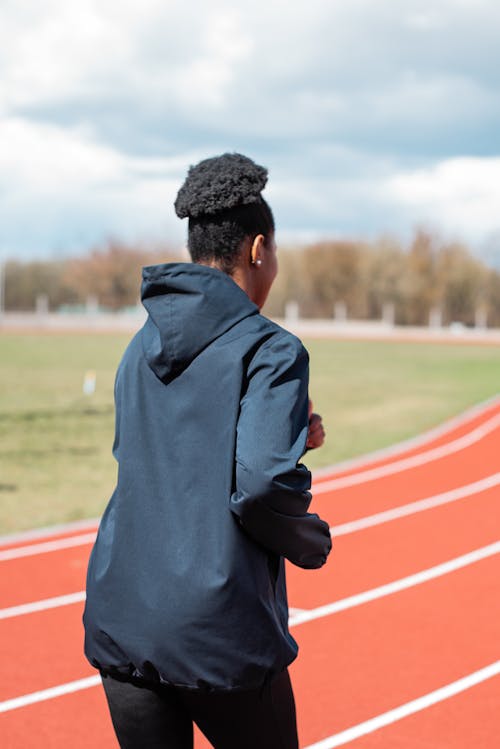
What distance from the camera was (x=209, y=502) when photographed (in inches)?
67.1

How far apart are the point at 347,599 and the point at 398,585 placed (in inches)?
20.9

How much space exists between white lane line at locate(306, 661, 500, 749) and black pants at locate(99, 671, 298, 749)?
2.40 meters

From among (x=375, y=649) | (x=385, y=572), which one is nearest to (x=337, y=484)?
(x=385, y=572)

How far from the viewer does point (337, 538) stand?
8.00 metres

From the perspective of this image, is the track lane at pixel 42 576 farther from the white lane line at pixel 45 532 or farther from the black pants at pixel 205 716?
the black pants at pixel 205 716

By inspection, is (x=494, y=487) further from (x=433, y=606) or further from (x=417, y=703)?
(x=417, y=703)

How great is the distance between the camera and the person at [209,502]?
1.69 metres

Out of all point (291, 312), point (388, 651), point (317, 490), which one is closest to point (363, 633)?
point (388, 651)

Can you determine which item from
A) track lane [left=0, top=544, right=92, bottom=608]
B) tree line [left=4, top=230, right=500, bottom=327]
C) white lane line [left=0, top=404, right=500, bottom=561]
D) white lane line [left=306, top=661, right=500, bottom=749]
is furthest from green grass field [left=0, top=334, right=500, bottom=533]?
tree line [left=4, top=230, right=500, bottom=327]

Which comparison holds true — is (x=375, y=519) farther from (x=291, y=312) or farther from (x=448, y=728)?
(x=291, y=312)

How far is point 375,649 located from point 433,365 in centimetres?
2842

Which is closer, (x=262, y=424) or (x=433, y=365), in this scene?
(x=262, y=424)

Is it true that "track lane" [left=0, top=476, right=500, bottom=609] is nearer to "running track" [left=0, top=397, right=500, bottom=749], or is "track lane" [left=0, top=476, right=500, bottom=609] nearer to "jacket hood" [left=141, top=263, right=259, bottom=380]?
"running track" [left=0, top=397, right=500, bottom=749]

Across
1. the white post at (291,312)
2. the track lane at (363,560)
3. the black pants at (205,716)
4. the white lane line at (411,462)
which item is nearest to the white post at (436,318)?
the white post at (291,312)
